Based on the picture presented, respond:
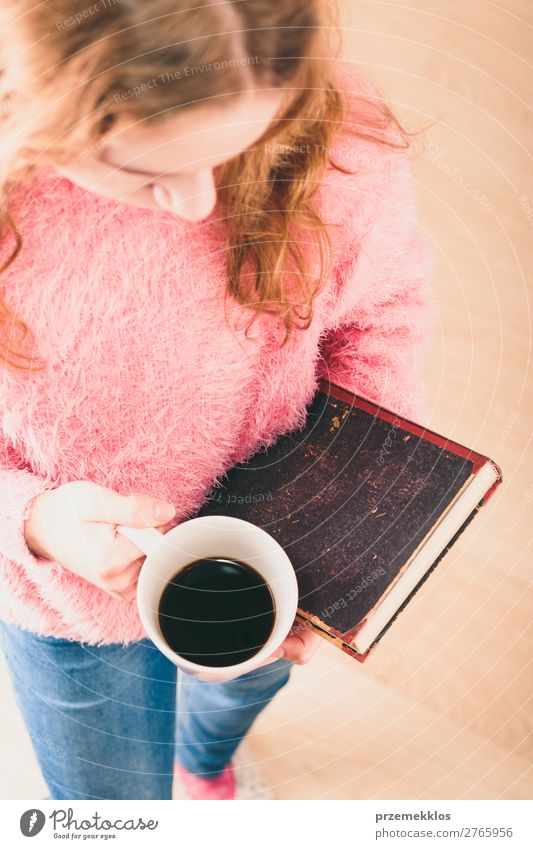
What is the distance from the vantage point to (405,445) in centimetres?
33

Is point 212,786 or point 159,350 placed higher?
point 159,350

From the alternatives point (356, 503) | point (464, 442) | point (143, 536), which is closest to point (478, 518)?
point (464, 442)

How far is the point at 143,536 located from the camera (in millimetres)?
302

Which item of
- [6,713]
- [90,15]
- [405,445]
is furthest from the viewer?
[6,713]

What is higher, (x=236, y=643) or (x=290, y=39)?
(x=290, y=39)

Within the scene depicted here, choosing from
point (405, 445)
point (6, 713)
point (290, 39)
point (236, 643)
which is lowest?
point (6, 713)

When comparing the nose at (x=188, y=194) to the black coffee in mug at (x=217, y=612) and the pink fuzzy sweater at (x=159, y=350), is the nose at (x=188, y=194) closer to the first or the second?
the pink fuzzy sweater at (x=159, y=350)
